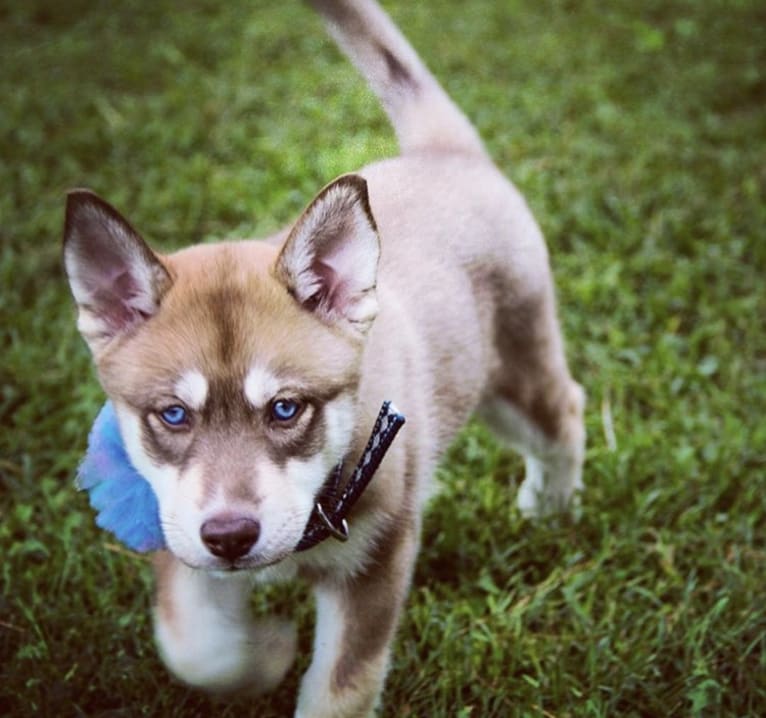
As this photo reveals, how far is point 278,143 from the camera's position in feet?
19.6

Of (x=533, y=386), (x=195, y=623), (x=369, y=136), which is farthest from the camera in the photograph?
(x=369, y=136)

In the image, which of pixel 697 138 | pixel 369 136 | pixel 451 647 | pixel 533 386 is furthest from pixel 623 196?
pixel 451 647

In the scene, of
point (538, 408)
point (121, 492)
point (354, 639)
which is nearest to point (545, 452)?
point (538, 408)

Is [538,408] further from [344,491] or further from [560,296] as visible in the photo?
[560,296]

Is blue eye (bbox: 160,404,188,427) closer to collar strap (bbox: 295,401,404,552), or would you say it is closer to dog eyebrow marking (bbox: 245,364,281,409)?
dog eyebrow marking (bbox: 245,364,281,409)

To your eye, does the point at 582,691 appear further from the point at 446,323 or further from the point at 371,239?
the point at 371,239

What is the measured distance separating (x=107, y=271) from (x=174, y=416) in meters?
0.39

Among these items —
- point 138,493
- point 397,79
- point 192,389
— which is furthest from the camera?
point 397,79

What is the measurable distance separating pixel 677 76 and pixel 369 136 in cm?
241

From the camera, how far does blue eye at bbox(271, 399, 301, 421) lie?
2383 millimetres

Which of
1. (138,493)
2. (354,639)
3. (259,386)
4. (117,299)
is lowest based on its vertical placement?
(354,639)

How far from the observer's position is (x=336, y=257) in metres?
2.58

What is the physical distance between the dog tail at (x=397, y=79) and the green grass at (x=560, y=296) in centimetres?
22

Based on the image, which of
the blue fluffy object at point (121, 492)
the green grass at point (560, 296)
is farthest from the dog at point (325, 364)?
the green grass at point (560, 296)
